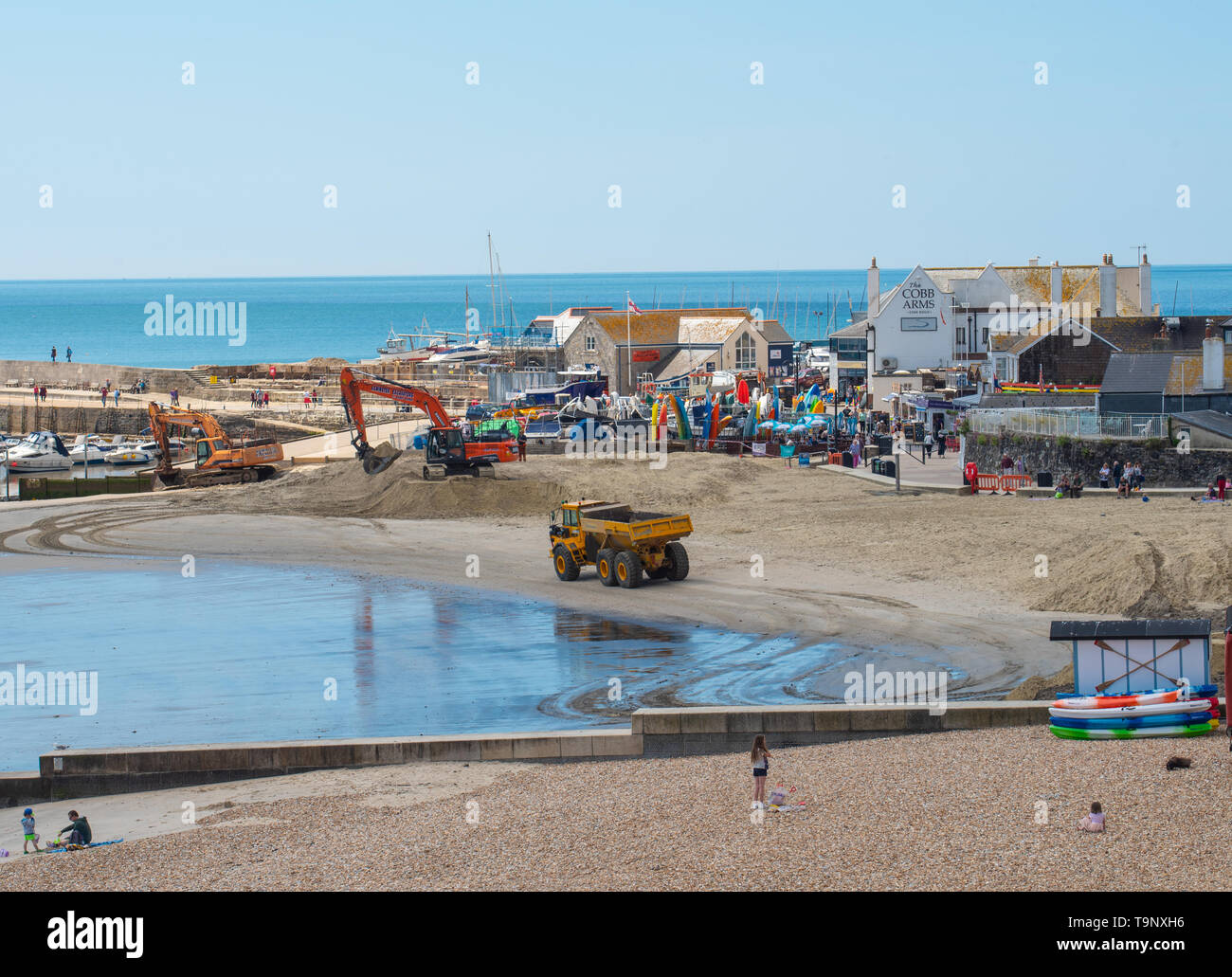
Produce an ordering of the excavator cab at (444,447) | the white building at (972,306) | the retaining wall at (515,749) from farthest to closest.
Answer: the white building at (972,306) < the excavator cab at (444,447) < the retaining wall at (515,749)

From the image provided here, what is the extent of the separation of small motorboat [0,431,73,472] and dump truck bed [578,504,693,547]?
38995 millimetres

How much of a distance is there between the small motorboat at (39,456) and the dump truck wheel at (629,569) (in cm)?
4029

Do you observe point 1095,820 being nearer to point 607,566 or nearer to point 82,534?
point 607,566

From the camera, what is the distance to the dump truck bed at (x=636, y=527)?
34.0 m

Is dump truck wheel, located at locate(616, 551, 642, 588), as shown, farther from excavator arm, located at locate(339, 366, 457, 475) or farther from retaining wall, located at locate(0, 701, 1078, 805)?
excavator arm, located at locate(339, 366, 457, 475)

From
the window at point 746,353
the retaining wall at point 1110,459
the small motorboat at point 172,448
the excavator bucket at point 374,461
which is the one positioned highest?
the window at point 746,353

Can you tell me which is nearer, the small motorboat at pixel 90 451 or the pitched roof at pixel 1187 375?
the pitched roof at pixel 1187 375

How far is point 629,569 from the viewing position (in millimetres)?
33781

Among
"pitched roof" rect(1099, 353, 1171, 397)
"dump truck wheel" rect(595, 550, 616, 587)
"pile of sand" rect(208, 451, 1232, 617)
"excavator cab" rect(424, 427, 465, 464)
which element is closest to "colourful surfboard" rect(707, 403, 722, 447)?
"pile of sand" rect(208, 451, 1232, 617)

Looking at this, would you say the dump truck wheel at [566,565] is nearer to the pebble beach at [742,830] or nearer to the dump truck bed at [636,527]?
the dump truck bed at [636,527]

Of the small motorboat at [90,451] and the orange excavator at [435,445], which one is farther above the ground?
the orange excavator at [435,445]

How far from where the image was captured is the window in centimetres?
8781

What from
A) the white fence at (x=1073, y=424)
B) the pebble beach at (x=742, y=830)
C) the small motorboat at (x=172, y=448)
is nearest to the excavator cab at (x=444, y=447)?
the white fence at (x=1073, y=424)

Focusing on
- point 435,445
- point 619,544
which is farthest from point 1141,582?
point 435,445
